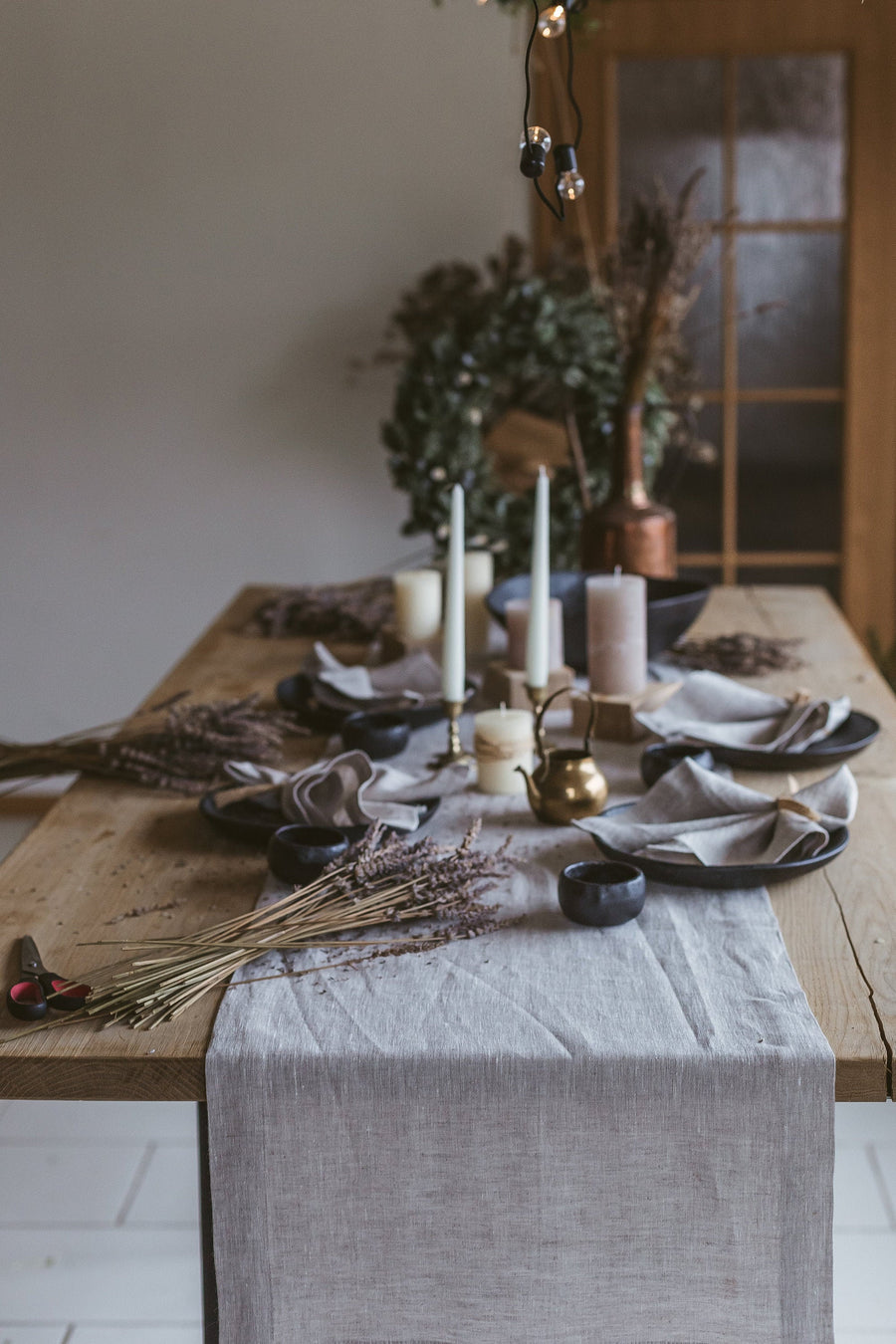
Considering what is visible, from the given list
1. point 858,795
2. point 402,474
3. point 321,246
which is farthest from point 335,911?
point 321,246

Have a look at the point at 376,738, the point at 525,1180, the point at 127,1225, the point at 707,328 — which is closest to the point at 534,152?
the point at 376,738

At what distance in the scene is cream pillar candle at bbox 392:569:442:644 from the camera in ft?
7.09

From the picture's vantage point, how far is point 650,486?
11.3 feet

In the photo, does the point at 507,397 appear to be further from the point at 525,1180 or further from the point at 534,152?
the point at 525,1180

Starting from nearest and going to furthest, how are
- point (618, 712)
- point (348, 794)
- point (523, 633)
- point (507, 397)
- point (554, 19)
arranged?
point (554, 19), point (348, 794), point (618, 712), point (523, 633), point (507, 397)

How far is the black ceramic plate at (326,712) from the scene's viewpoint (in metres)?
1.84

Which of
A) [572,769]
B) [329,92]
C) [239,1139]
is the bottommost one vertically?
[239,1139]

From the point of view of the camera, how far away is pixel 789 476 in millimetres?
3588

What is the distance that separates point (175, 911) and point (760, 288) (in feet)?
9.15

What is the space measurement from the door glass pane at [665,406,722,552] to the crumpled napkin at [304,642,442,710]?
1.73 m

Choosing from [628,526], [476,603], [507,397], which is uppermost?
[507,397]

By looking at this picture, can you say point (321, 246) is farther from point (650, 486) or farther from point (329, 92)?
point (650, 486)

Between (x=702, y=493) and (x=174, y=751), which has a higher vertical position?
(x=702, y=493)

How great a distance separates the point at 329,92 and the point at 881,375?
5.37 feet
